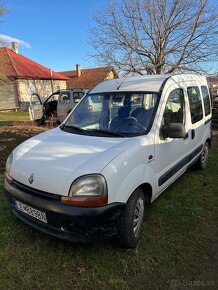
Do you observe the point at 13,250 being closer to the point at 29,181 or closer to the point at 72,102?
the point at 29,181

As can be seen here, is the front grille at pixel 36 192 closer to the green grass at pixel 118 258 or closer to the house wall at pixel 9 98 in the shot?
the green grass at pixel 118 258

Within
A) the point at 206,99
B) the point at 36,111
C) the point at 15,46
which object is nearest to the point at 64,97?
the point at 36,111

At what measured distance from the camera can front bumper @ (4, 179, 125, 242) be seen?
246 cm

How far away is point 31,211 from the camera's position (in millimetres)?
2783

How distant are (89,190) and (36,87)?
31866 mm

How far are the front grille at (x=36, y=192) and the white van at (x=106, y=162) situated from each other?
1 cm

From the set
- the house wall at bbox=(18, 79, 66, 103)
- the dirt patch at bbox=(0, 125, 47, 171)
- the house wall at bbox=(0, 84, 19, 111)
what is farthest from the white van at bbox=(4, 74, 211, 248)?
the house wall at bbox=(0, 84, 19, 111)

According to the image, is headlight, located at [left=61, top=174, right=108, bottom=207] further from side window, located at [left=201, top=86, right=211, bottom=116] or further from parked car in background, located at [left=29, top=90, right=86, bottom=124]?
parked car in background, located at [left=29, top=90, right=86, bottom=124]

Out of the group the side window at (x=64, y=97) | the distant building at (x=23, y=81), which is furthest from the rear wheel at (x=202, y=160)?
the distant building at (x=23, y=81)

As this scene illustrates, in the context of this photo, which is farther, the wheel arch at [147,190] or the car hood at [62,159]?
the wheel arch at [147,190]

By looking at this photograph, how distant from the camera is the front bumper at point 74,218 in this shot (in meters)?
2.46

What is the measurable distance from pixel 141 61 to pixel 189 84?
564 inches

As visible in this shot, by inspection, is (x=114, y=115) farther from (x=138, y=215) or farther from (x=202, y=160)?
(x=202, y=160)

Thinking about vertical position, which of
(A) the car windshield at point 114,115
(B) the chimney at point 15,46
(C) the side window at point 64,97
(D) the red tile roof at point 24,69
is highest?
(B) the chimney at point 15,46
